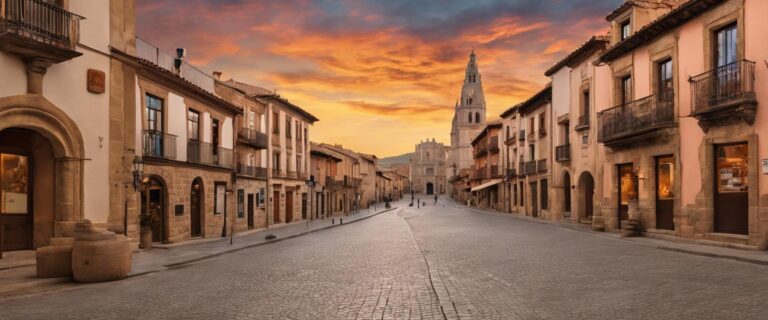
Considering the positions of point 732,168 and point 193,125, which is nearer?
point 732,168

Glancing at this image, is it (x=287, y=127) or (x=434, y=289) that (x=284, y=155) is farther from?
(x=434, y=289)

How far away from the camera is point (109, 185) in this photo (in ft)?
51.1

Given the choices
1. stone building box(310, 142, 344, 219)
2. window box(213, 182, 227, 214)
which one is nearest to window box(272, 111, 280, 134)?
stone building box(310, 142, 344, 219)

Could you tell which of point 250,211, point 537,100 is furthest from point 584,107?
point 250,211

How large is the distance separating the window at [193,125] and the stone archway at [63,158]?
7.58 metres

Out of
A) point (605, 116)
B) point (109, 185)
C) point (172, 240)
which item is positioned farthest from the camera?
point (605, 116)

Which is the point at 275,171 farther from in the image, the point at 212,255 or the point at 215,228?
the point at 212,255

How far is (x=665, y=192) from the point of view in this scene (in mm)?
20156

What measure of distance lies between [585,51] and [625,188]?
777cm

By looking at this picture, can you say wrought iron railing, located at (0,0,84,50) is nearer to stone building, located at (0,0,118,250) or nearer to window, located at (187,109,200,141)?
stone building, located at (0,0,118,250)

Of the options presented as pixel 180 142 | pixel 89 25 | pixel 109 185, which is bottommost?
pixel 109 185

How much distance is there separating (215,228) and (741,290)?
20.3 metres

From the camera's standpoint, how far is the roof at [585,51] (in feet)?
86.2

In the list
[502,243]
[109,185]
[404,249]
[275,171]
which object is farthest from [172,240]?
[275,171]
